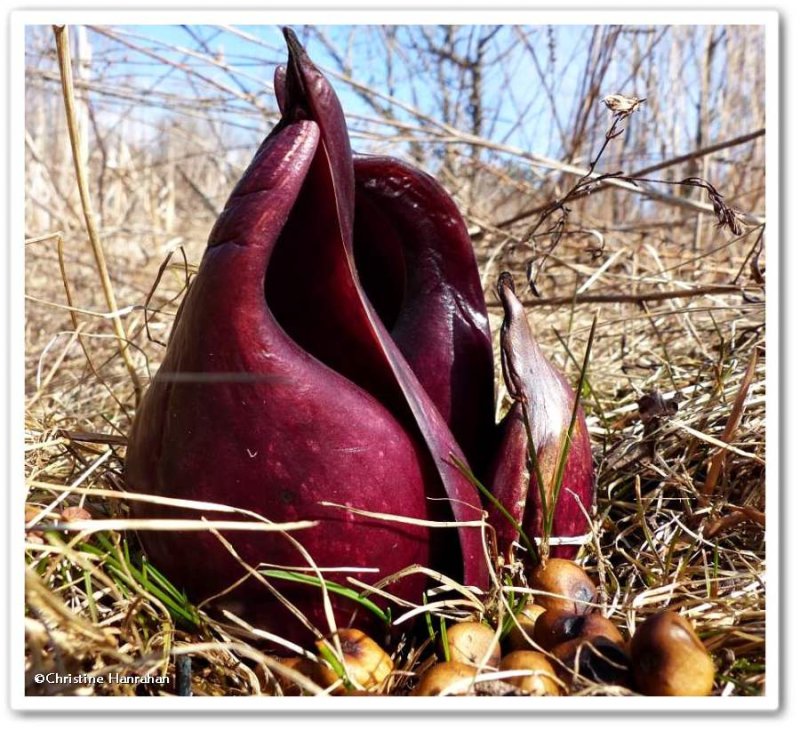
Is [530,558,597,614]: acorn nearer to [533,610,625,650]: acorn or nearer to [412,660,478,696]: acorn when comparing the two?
[533,610,625,650]: acorn

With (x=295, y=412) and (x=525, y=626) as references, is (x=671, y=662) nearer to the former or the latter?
(x=525, y=626)

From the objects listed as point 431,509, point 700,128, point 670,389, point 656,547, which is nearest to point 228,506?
Answer: point 431,509

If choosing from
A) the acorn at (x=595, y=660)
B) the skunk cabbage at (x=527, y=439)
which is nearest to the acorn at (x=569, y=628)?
the acorn at (x=595, y=660)

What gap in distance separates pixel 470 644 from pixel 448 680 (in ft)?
0.22

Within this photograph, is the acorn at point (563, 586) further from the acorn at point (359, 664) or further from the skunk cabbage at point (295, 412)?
the acorn at point (359, 664)

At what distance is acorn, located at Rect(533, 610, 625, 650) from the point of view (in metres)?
0.77

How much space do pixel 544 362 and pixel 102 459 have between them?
22.3 inches

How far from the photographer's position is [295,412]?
2.50 feet

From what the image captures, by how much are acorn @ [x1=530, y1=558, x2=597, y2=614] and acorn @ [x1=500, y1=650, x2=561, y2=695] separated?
0.10 metres

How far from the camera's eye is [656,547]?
1.06 m

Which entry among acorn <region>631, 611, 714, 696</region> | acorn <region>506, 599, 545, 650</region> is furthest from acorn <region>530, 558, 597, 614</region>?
acorn <region>631, 611, 714, 696</region>

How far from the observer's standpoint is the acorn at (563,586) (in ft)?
2.78
